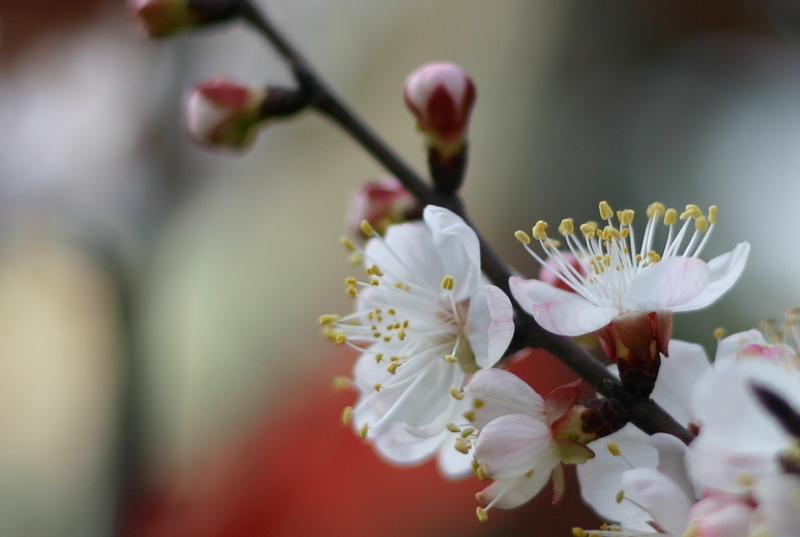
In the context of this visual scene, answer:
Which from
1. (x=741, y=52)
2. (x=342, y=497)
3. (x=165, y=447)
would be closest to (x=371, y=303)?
(x=165, y=447)

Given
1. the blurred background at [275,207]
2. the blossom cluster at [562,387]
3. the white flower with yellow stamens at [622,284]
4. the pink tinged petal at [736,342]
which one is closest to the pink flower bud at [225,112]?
the blossom cluster at [562,387]

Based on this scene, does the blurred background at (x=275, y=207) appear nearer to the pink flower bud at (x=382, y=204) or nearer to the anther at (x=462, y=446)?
the pink flower bud at (x=382, y=204)

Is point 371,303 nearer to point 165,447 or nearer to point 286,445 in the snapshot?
point 165,447

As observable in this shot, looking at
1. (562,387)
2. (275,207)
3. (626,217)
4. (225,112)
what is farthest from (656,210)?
(275,207)

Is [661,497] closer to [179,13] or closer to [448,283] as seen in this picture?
[448,283]

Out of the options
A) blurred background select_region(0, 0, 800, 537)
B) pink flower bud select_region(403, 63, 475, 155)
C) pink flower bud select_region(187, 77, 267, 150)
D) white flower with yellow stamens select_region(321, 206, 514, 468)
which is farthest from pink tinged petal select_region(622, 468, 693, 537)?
blurred background select_region(0, 0, 800, 537)

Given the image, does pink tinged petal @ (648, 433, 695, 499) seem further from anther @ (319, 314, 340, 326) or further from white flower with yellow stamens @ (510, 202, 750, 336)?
anther @ (319, 314, 340, 326)

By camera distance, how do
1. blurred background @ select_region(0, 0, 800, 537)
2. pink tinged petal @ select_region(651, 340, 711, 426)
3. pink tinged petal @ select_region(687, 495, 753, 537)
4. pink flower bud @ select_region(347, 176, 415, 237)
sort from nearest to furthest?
pink tinged petal @ select_region(687, 495, 753, 537) < pink tinged petal @ select_region(651, 340, 711, 426) < pink flower bud @ select_region(347, 176, 415, 237) < blurred background @ select_region(0, 0, 800, 537)
